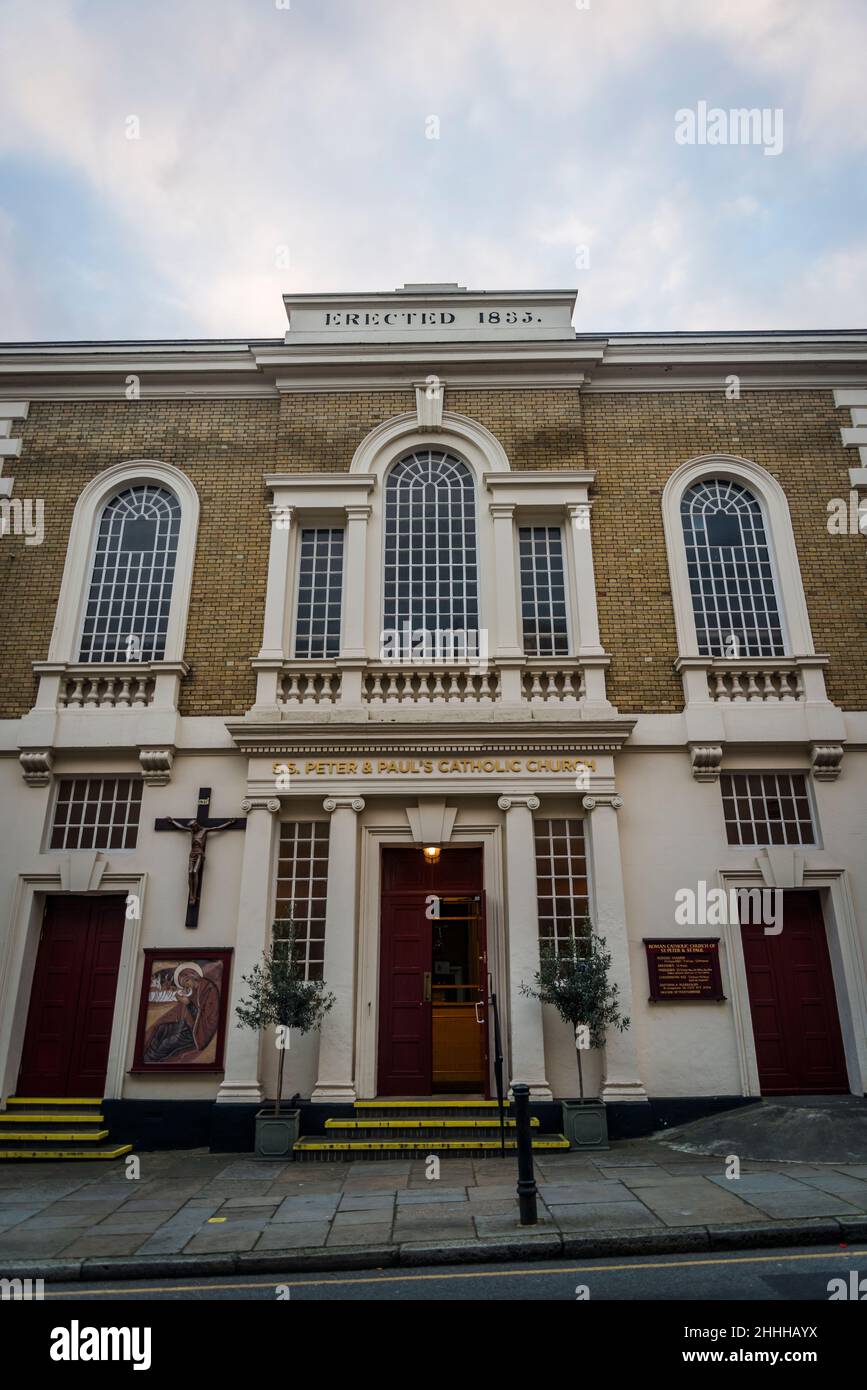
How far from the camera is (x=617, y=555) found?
12.6 m

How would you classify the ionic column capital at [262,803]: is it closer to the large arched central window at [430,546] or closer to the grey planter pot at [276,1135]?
the large arched central window at [430,546]

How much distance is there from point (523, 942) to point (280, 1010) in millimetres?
3200

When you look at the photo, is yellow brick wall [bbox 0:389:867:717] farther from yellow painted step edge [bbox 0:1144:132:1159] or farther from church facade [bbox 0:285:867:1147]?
yellow painted step edge [bbox 0:1144:132:1159]

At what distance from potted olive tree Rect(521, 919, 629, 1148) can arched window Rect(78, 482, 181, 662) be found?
7359mm

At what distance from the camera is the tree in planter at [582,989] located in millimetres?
9812

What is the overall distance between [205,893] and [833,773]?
29.4 ft

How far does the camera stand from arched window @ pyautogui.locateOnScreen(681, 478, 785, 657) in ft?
40.5

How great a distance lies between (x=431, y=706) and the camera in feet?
38.0

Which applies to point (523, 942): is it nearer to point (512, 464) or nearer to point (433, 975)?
point (433, 975)

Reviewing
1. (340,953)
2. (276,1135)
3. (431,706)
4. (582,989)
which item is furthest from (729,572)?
(276,1135)

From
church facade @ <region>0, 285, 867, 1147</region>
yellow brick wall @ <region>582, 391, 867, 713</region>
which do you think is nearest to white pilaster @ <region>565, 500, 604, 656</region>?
church facade @ <region>0, 285, 867, 1147</region>

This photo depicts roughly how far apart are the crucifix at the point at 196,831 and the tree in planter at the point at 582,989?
451 cm
